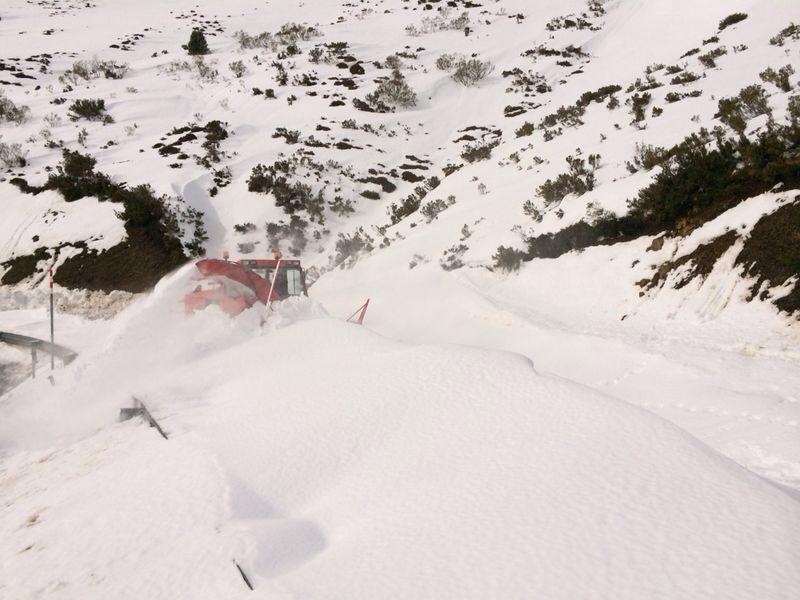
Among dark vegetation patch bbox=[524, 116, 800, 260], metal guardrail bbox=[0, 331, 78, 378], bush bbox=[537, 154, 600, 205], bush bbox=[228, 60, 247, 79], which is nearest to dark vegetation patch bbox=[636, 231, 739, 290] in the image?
dark vegetation patch bbox=[524, 116, 800, 260]

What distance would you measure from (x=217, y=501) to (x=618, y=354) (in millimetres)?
5479

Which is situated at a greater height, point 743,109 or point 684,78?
point 684,78

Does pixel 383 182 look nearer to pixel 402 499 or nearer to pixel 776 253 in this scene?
pixel 776 253

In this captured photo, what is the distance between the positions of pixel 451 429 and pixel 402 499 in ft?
2.64

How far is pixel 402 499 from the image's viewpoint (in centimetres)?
271

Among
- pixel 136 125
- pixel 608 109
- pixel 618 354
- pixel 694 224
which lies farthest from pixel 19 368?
pixel 136 125

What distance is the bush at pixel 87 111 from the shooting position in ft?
91.7

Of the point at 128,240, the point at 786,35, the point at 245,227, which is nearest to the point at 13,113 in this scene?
the point at 128,240

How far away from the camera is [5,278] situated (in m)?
17.2

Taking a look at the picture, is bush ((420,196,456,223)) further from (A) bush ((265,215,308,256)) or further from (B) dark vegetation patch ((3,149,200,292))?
(B) dark vegetation patch ((3,149,200,292))

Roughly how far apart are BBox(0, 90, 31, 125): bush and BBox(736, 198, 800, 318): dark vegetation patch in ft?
118

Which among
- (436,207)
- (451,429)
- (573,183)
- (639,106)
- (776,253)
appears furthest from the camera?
(436,207)

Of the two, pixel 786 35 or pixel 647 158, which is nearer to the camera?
pixel 647 158

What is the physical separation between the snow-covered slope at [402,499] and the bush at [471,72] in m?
33.0
